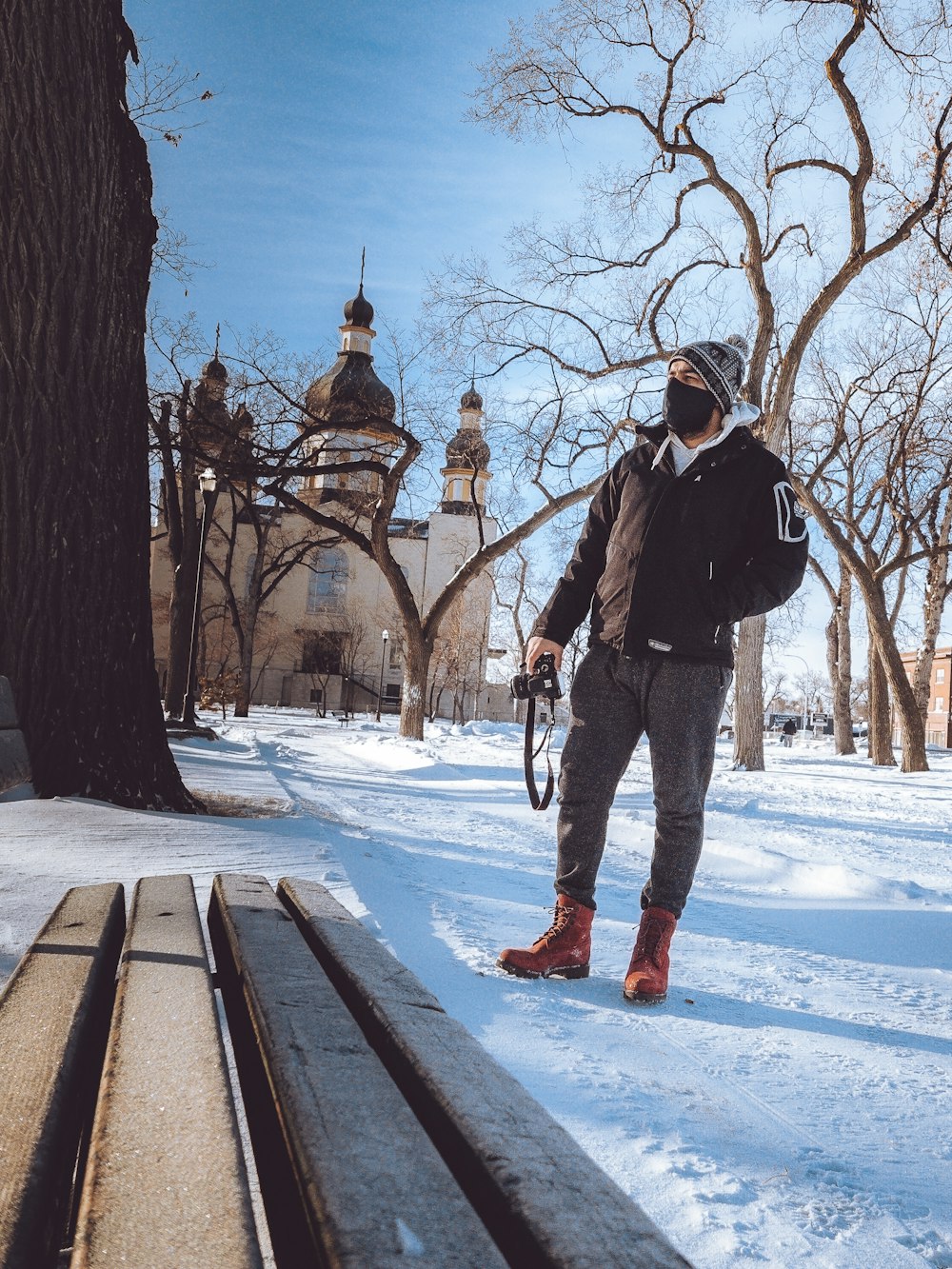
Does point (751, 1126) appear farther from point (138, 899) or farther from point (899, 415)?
point (899, 415)

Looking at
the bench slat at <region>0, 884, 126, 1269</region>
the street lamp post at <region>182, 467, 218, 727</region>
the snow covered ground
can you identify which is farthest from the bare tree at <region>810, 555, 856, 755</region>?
the bench slat at <region>0, 884, 126, 1269</region>

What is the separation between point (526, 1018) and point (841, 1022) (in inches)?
41.9

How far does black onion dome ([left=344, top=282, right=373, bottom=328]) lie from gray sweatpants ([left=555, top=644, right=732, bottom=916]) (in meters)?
53.0

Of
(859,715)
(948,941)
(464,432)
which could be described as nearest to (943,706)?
(859,715)

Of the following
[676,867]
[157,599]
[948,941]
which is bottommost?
[948,941]

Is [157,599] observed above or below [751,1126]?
above

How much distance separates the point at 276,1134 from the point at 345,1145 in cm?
30

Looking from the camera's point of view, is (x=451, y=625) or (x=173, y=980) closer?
(x=173, y=980)

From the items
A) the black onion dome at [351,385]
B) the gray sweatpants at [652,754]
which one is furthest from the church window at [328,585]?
the gray sweatpants at [652,754]

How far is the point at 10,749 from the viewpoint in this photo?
3381 mm

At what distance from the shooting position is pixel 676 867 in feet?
10.5

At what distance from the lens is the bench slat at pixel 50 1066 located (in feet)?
2.97

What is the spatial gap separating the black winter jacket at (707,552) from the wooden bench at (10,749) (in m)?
1.93

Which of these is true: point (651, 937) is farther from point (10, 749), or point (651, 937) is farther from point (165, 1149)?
point (165, 1149)
